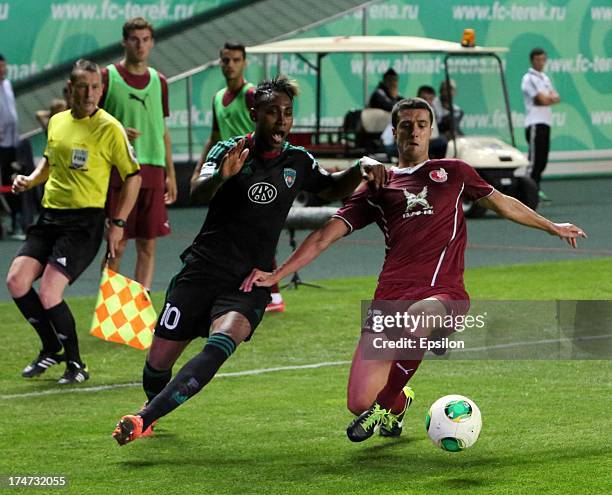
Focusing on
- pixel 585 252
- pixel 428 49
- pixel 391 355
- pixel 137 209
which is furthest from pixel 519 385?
pixel 428 49

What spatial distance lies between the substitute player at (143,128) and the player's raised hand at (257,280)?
14.7 ft

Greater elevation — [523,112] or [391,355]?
[391,355]

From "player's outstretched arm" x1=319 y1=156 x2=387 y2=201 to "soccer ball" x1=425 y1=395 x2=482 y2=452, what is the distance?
3.81 feet

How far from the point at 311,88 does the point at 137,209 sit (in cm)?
1339

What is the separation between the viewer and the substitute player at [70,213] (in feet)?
32.5

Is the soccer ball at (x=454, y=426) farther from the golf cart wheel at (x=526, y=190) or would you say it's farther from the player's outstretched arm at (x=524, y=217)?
the golf cart wheel at (x=526, y=190)

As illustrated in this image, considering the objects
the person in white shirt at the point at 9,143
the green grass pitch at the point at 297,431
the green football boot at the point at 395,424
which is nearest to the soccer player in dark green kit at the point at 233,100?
the green grass pitch at the point at 297,431

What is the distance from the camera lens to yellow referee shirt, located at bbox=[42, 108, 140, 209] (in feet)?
32.9

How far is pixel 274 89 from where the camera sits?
7.57 meters

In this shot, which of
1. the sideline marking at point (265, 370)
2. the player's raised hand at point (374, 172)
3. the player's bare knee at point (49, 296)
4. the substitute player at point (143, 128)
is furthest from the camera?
the substitute player at point (143, 128)

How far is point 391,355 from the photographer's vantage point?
7.70 metres

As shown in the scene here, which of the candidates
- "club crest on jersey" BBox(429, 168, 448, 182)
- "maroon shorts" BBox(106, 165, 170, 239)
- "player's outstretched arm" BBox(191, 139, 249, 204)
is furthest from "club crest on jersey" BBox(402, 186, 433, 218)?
"maroon shorts" BBox(106, 165, 170, 239)

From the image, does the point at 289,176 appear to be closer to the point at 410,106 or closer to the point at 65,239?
the point at 410,106

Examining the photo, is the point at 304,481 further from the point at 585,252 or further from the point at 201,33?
the point at 201,33
